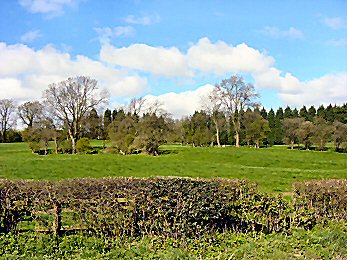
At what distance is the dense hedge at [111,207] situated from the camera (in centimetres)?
688

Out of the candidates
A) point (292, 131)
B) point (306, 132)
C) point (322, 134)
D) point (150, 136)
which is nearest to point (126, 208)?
point (150, 136)

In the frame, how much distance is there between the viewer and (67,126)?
155 feet

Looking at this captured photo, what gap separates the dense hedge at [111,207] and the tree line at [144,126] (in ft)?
104

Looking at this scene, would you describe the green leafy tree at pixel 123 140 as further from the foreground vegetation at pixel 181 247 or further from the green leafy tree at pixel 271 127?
the foreground vegetation at pixel 181 247

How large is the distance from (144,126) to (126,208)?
36.2 m

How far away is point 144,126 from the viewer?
43094 mm

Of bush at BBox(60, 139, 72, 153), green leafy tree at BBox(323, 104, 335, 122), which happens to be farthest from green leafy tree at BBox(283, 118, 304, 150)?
bush at BBox(60, 139, 72, 153)

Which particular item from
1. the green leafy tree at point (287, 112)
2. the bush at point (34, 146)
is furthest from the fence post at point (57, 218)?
the green leafy tree at point (287, 112)

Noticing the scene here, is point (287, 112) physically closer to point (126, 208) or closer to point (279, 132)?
point (279, 132)

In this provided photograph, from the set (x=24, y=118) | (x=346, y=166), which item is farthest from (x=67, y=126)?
(x=346, y=166)

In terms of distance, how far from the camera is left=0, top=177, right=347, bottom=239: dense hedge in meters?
6.89

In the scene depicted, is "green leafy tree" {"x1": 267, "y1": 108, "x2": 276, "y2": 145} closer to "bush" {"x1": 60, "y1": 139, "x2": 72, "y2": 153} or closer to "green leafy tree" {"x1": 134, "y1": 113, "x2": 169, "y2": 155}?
"green leafy tree" {"x1": 134, "y1": 113, "x2": 169, "y2": 155}

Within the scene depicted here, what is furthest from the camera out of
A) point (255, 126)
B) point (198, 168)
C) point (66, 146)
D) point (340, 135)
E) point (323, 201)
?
point (255, 126)

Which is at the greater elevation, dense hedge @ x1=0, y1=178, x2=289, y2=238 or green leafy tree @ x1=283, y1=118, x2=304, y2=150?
green leafy tree @ x1=283, y1=118, x2=304, y2=150
